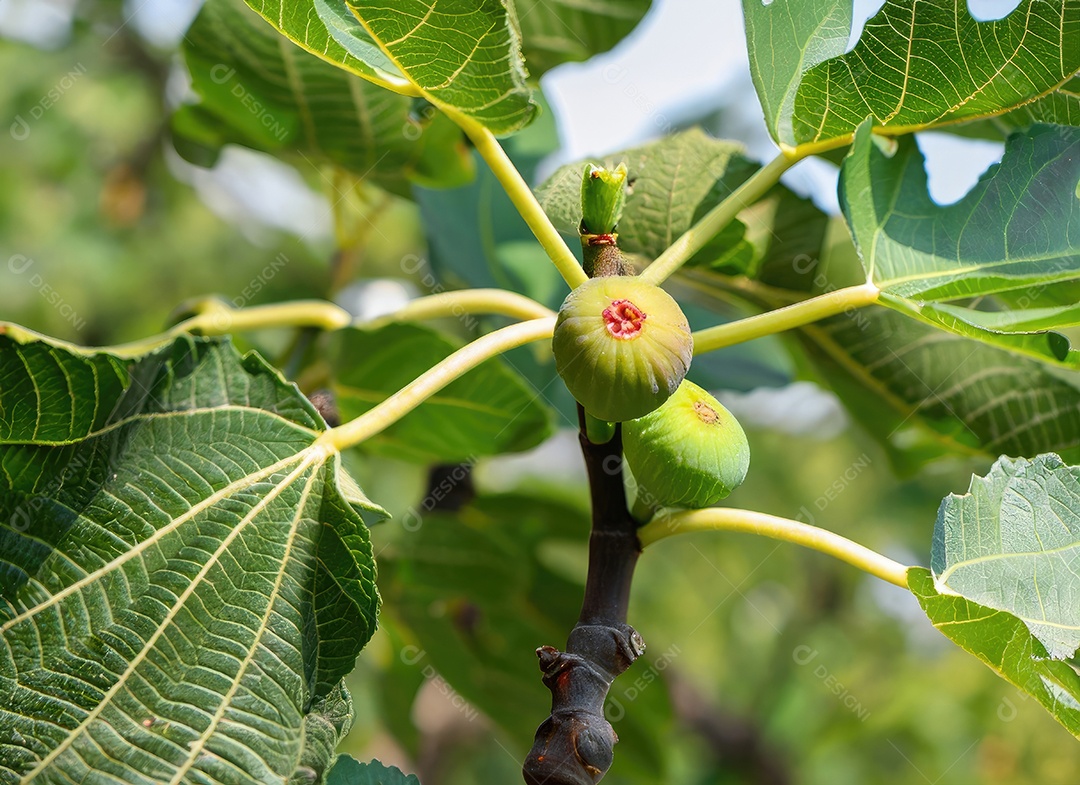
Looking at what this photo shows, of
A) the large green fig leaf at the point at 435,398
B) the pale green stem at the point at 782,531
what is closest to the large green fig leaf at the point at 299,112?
the large green fig leaf at the point at 435,398

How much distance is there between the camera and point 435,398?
111cm

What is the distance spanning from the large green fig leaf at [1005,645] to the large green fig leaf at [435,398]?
0.54m

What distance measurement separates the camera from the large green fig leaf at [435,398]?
105 cm

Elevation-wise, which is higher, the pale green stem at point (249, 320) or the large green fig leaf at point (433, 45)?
the large green fig leaf at point (433, 45)

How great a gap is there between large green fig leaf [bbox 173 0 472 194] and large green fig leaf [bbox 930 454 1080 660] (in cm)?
74

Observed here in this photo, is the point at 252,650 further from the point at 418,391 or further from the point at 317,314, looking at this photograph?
the point at 317,314

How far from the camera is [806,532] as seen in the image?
66 centimetres

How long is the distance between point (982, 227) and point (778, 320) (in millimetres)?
235

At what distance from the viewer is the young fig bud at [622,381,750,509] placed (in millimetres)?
635

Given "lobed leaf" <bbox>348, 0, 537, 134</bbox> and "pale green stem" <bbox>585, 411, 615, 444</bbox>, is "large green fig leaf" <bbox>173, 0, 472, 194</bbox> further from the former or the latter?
"pale green stem" <bbox>585, 411, 615, 444</bbox>

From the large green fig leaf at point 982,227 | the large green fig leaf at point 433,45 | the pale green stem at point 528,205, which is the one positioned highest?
the large green fig leaf at point 982,227

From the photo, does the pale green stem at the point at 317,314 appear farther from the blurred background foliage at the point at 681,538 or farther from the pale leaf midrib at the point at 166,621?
the blurred background foliage at the point at 681,538

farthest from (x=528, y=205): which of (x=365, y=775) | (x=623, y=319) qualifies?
(x=365, y=775)

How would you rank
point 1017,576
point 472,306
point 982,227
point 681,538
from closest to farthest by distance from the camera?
point 1017,576, point 982,227, point 472,306, point 681,538
